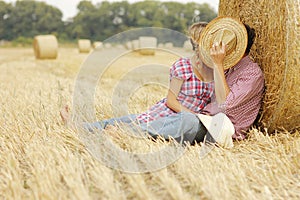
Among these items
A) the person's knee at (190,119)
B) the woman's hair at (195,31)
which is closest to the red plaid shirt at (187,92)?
the woman's hair at (195,31)

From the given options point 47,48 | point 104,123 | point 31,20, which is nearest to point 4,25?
point 31,20

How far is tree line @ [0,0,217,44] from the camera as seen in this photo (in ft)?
129

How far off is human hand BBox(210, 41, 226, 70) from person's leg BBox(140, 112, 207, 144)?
1.49 feet

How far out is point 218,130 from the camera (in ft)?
11.1

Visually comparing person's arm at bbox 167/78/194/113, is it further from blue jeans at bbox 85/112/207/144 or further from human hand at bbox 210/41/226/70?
human hand at bbox 210/41/226/70

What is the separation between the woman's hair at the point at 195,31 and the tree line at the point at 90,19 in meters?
33.6

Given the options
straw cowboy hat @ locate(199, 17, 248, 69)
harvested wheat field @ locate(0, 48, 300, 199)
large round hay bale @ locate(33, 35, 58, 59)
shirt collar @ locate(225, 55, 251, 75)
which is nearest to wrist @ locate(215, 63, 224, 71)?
straw cowboy hat @ locate(199, 17, 248, 69)

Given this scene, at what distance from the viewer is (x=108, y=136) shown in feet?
10.9

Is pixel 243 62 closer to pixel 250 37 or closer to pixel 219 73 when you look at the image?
pixel 250 37

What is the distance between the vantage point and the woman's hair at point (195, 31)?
3732 mm

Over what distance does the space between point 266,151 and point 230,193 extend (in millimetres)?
976

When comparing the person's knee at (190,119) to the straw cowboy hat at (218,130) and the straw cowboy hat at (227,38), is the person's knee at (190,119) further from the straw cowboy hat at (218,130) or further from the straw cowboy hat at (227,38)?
the straw cowboy hat at (227,38)

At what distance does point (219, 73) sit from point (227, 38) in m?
0.31

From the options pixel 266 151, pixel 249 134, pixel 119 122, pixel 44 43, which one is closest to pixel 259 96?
pixel 249 134
